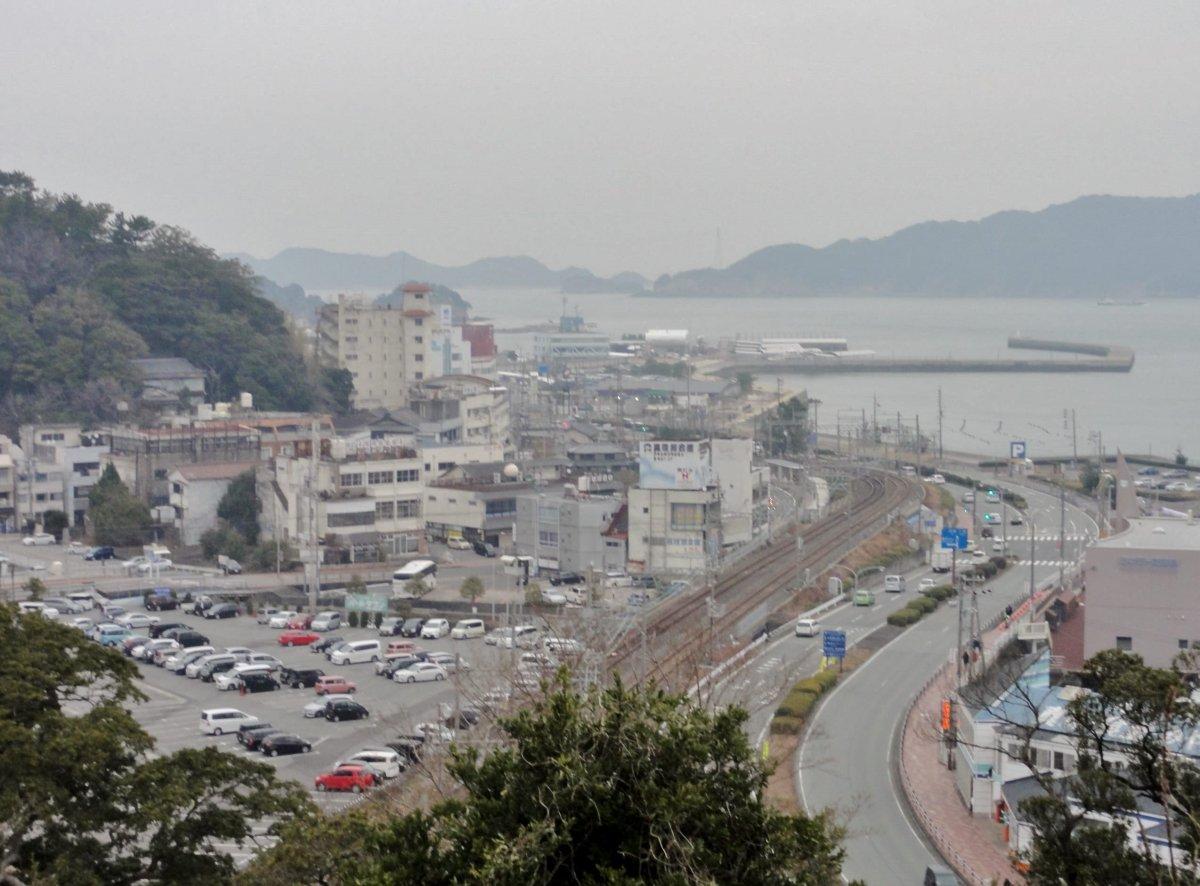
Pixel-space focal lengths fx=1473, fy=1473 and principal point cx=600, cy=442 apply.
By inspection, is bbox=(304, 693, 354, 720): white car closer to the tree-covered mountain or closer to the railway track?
the railway track

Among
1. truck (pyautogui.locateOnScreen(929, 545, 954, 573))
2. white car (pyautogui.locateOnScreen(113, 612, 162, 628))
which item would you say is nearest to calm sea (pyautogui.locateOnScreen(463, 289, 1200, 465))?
truck (pyautogui.locateOnScreen(929, 545, 954, 573))

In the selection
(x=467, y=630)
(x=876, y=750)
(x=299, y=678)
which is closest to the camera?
(x=876, y=750)

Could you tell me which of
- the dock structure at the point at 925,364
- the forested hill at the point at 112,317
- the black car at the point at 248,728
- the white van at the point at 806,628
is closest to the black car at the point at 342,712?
the black car at the point at 248,728

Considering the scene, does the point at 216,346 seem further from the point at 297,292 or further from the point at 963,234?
the point at 963,234

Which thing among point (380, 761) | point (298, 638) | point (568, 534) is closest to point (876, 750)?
point (380, 761)

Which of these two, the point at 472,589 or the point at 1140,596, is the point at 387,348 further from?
the point at 1140,596

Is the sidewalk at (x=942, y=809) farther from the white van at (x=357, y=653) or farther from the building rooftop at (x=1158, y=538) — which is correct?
the white van at (x=357, y=653)

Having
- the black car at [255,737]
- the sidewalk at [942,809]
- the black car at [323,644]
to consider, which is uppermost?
the black car at [255,737]

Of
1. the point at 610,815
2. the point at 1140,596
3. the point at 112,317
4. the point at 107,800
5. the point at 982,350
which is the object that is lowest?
the point at 1140,596
